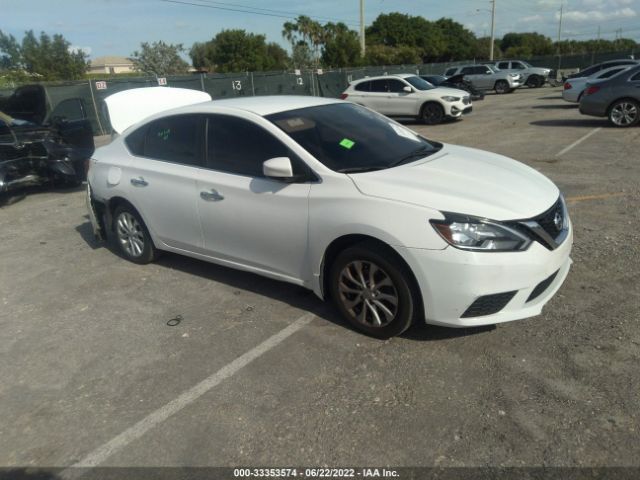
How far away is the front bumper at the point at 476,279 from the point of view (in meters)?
3.14

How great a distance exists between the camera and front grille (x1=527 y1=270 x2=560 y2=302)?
3.32 m

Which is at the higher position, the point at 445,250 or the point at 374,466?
the point at 445,250

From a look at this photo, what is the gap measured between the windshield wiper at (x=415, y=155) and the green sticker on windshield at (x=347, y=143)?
37 cm

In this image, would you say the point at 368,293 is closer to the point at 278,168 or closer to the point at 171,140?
the point at 278,168

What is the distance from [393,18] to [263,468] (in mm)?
91881

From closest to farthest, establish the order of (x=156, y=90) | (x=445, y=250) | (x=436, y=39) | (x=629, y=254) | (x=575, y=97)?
(x=445, y=250)
(x=629, y=254)
(x=156, y=90)
(x=575, y=97)
(x=436, y=39)

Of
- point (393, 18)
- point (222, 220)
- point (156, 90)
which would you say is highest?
point (393, 18)

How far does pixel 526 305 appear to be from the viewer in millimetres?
3340

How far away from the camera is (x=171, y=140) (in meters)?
4.77

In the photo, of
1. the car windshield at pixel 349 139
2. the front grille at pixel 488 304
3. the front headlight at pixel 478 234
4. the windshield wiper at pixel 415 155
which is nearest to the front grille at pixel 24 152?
the car windshield at pixel 349 139

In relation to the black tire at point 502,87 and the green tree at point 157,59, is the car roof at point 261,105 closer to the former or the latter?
the black tire at point 502,87

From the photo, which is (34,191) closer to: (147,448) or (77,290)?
(77,290)

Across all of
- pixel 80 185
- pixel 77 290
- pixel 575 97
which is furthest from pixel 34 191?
pixel 575 97

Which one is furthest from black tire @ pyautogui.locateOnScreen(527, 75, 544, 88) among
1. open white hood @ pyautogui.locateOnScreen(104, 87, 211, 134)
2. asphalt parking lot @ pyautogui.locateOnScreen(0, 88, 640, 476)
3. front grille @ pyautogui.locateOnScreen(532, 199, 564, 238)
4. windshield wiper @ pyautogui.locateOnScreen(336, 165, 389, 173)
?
windshield wiper @ pyautogui.locateOnScreen(336, 165, 389, 173)
